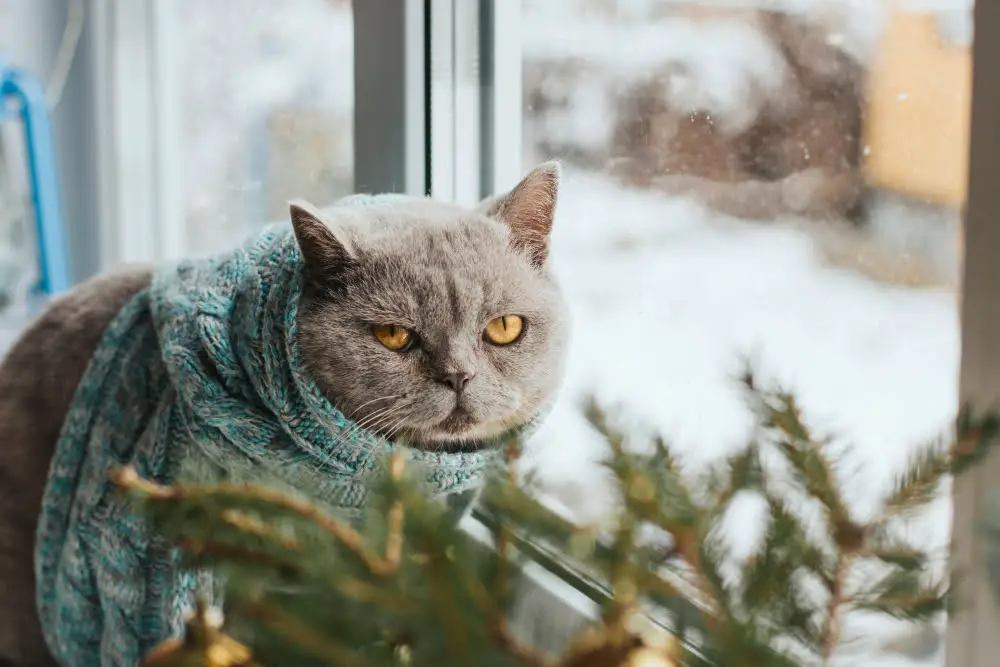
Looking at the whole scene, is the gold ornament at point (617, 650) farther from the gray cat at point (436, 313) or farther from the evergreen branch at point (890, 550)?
the gray cat at point (436, 313)

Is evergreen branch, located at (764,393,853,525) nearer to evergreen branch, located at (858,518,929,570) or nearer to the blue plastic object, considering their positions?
evergreen branch, located at (858,518,929,570)

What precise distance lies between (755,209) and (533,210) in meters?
0.22

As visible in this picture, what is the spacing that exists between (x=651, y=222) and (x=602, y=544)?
759 millimetres

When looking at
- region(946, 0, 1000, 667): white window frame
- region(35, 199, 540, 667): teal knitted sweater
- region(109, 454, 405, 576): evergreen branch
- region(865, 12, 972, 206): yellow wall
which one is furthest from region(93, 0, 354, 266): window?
region(109, 454, 405, 576): evergreen branch

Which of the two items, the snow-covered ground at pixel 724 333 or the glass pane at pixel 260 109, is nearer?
the snow-covered ground at pixel 724 333

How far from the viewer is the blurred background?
75cm

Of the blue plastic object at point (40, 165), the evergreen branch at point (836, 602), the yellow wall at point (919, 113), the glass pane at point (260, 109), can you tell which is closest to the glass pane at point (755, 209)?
the yellow wall at point (919, 113)

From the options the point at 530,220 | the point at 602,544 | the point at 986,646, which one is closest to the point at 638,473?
the point at 602,544

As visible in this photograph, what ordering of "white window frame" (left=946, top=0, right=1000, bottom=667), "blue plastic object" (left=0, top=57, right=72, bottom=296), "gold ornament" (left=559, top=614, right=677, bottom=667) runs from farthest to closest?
"blue plastic object" (left=0, top=57, right=72, bottom=296) < "white window frame" (left=946, top=0, right=1000, bottom=667) < "gold ornament" (left=559, top=614, right=677, bottom=667)

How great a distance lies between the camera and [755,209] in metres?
0.94

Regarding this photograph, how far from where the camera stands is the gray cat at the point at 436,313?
80 cm

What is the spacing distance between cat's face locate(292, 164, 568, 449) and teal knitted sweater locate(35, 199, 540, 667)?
25 millimetres

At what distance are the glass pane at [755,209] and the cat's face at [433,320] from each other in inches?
3.8

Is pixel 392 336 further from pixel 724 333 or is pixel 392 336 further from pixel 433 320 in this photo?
pixel 724 333
